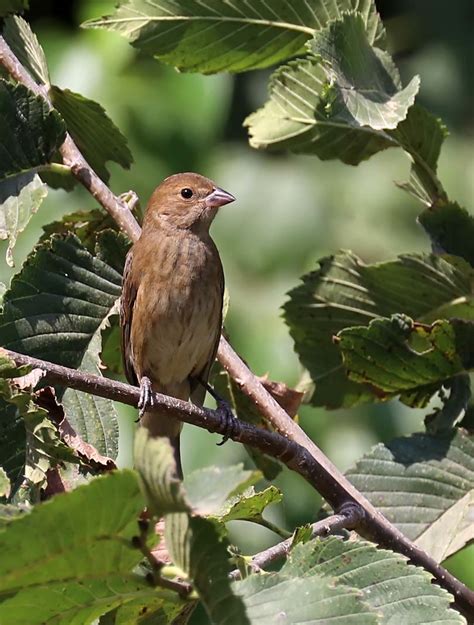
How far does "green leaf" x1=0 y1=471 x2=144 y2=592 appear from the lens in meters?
1.74

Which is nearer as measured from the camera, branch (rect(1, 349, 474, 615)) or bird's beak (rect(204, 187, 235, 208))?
branch (rect(1, 349, 474, 615))

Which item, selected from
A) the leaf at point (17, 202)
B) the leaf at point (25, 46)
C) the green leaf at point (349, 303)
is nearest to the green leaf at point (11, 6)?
the leaf at point (25, 46)

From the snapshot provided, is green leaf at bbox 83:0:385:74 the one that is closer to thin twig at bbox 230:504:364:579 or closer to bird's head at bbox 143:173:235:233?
bird's head at bbox 143:173:235:233

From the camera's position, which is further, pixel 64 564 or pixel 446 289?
pixel 446 289

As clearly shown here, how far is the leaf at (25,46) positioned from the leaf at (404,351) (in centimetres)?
117

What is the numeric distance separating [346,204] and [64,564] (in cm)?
564

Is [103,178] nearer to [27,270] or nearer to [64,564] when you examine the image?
[27,270]

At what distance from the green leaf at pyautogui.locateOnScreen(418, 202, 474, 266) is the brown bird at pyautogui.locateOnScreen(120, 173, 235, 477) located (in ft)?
2.99

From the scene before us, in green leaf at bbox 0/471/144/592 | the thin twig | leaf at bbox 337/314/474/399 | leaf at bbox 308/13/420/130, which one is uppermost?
leaf at bbox 308/13/420/130

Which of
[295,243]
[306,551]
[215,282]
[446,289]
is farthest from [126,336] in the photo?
[295,243]

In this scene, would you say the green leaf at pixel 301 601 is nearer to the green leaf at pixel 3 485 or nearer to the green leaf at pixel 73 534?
the green leaf at pixel 73 534

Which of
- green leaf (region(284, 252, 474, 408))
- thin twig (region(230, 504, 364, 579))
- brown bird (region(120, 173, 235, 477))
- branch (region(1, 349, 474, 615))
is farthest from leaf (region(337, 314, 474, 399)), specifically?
brown bird (region(120, 173, 235, 477))

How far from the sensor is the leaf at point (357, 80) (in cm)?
305

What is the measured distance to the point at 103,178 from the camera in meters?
3.68
